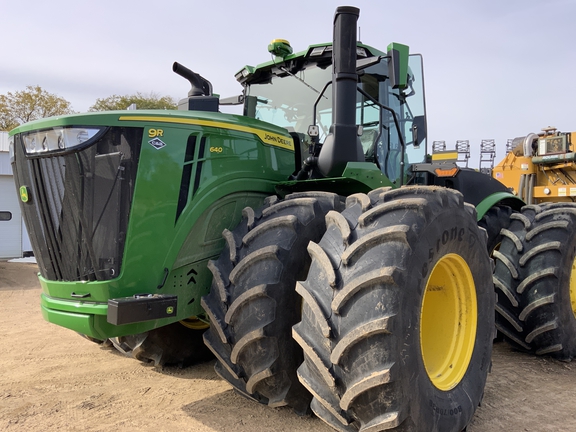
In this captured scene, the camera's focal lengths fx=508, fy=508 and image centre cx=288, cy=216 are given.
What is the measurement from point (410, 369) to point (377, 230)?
0.72m

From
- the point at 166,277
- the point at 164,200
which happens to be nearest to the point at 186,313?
the point at 166,277

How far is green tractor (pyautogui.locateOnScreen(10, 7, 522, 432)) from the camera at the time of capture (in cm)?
256

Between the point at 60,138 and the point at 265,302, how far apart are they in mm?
1523

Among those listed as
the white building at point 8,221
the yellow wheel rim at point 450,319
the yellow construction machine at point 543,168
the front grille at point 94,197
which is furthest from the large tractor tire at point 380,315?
the white building at point 8,221

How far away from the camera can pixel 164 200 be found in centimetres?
306

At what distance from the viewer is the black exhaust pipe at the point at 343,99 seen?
3369mm

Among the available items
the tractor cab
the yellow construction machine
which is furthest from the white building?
the yellow construction machine

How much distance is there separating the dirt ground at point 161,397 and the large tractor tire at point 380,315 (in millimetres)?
593

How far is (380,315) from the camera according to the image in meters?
2.49

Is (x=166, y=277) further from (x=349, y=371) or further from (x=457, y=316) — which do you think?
(x=457, y=316)

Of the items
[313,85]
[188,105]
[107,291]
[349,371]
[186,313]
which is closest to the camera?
[349,371]

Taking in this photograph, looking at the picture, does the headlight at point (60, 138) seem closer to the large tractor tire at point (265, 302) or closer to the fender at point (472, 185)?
the large tractor tire at point (265, 302)

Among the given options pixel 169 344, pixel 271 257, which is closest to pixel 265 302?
pixel 271 257

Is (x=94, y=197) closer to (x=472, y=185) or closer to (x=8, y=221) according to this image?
(x=472, y=185)
